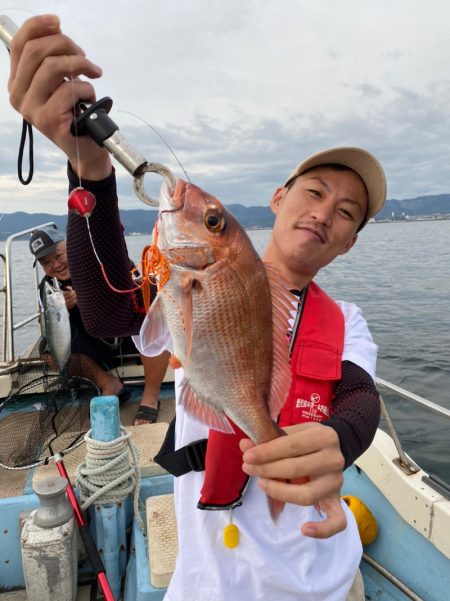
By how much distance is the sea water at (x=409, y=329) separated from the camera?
24.9 feet

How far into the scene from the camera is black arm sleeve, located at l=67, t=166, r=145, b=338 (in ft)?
5.62

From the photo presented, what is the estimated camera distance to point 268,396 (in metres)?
1.46

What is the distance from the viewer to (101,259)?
1.75 metres

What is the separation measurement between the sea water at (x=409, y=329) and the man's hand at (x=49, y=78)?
0.59 metres

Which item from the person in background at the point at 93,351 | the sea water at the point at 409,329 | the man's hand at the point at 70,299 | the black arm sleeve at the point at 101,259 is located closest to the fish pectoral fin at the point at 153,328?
the black arm sleeve at the point at 101,259

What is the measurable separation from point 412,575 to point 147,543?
1851mm

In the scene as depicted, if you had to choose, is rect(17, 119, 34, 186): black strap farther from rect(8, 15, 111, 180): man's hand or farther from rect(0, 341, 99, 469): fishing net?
rect(0, 341, 99, 469): fishing net

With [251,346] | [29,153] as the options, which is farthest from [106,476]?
[29,153]

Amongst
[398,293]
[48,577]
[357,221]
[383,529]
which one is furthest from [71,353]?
[398,293]

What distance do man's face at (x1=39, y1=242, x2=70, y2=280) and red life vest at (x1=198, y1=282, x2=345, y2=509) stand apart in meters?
4.81

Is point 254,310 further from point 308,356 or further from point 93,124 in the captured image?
point 93,124

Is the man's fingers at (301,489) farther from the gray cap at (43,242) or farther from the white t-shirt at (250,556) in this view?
the gray cap at (43,242)

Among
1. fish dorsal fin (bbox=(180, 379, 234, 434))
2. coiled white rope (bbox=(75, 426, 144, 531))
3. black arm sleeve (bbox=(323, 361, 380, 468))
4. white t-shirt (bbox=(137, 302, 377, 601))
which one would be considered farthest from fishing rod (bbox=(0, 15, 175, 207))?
coiled white rope (bbox=(75, 426, 144, 531))

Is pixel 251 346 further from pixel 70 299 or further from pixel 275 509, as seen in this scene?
pixel 70 299
